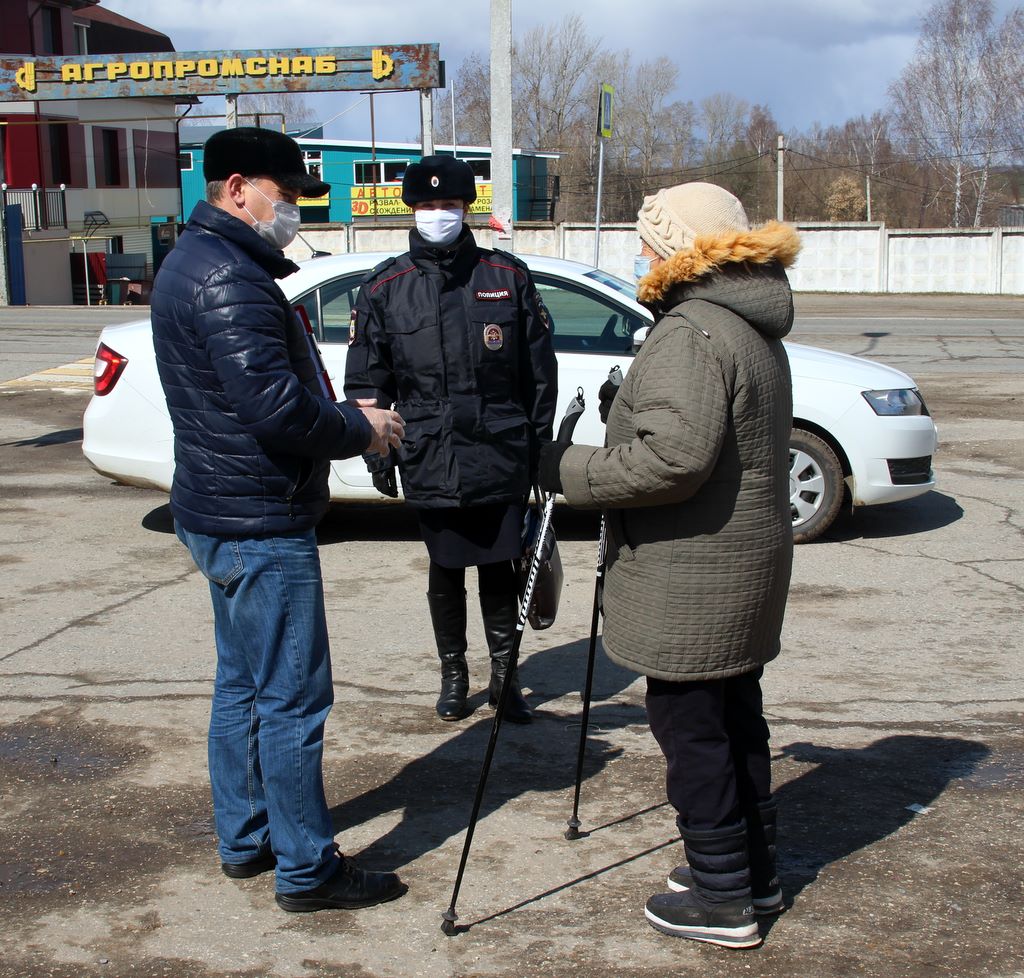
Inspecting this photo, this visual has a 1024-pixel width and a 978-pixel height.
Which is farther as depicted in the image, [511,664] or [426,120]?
[426,120]

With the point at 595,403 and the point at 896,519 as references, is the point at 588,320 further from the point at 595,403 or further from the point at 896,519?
the point at 896,519

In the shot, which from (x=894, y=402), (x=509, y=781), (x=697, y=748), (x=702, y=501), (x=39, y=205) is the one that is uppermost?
(x=39, y=205)

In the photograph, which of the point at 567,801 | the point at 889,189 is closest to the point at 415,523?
the point at 567,801

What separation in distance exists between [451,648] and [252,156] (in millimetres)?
2290

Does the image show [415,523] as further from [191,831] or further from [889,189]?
[889,189]

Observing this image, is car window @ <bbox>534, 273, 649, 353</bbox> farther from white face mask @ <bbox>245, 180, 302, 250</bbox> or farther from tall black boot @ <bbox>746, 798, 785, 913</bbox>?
tall black boot @ <bbox>746, 798, 785, 913</bbox>

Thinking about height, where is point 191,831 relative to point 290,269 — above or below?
below

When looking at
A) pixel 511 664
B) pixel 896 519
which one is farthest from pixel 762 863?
pixel 896 519

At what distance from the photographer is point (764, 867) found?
3.26 meters

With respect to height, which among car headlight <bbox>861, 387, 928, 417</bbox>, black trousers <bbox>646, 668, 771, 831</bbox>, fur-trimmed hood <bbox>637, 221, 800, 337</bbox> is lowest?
black trousers <bbox>646, 668, 771, 831</bbox>

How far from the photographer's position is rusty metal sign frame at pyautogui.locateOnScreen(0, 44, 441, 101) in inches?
936

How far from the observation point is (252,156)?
316 centimetres

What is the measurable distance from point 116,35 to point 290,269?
1878 inches

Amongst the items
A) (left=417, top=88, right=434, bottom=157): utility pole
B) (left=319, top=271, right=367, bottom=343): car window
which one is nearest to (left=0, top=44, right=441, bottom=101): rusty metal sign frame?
(left=417, top=88, right=434, bottom=157): utility pole
